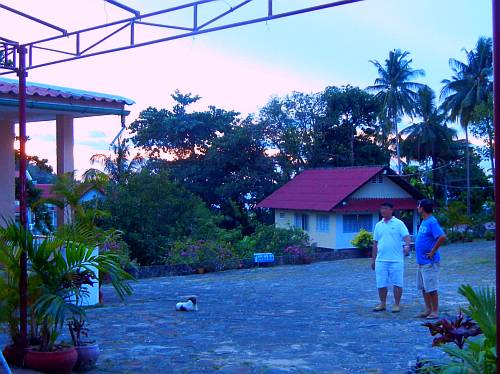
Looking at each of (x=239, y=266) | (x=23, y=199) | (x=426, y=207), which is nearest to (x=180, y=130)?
(x=239, y=266)

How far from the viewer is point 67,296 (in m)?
6.15

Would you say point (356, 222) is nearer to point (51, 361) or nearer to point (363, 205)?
point (363, 205)

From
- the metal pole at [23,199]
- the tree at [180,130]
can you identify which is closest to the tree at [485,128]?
the tree at [180,130]

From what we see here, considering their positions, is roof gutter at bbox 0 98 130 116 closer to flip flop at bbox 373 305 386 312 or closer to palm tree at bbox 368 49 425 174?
flip flop at bbox 373 305 386 312

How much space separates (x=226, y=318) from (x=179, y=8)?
17.7ft

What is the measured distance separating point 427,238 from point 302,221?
2639 centimetres

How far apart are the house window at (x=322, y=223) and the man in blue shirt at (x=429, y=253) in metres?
24.1

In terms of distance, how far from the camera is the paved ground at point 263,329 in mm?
7230

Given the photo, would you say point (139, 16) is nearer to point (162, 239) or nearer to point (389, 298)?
point (389, 298)

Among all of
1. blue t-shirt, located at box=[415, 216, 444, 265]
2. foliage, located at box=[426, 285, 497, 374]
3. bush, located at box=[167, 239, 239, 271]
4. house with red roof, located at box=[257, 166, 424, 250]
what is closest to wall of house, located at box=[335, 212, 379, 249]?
house with red roof, located at box=[257, 166, 424, 250]

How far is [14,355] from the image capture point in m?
6.47

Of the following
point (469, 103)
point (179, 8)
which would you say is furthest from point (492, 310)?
point (469, 103)

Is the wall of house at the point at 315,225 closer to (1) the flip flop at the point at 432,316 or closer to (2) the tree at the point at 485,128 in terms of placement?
(2) the tree at the point at 485,128

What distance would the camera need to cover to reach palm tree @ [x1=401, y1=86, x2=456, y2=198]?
153 ft
